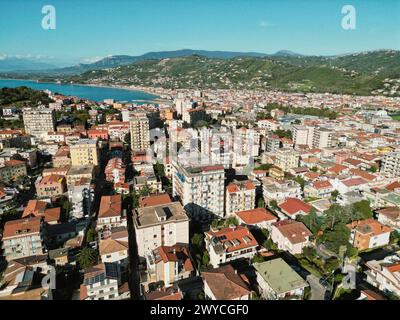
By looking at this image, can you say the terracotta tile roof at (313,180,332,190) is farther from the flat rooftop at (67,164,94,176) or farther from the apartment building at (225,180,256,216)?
the flat rooftop at (67,164,94,176)

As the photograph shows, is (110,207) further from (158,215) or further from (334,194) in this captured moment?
(334,194)

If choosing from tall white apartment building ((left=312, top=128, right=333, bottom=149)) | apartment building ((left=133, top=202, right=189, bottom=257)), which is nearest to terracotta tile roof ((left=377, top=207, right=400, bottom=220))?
apartment building ((left=133, top=202, right=189, bottom=257))

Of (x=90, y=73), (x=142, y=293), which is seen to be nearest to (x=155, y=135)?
(x=142, y=293)

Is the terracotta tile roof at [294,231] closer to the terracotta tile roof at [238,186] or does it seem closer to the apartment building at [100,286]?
the terracotta tile roof at [238,186]

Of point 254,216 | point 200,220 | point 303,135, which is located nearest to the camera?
point 254,216

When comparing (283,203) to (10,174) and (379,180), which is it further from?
(10,174)

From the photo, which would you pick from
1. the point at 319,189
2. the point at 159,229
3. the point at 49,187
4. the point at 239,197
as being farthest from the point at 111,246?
the point at 319,189

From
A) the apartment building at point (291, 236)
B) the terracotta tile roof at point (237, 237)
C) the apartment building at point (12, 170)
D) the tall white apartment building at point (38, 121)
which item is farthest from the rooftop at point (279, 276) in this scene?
the tall white apartment building at point (38, 121)
